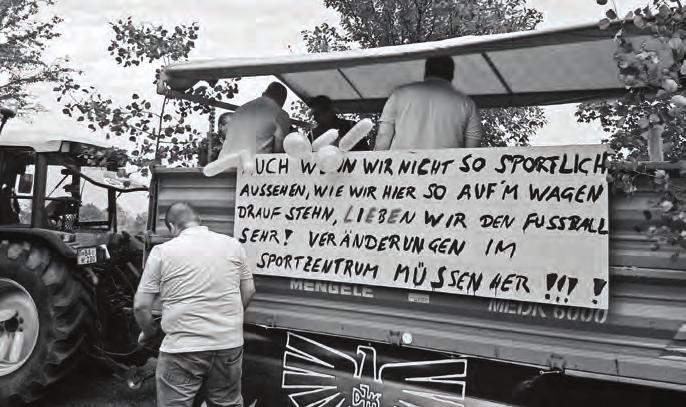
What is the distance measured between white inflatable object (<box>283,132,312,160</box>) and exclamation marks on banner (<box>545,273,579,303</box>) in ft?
5.15

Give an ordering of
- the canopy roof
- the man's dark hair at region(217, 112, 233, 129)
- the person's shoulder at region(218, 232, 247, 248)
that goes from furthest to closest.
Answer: the man's dark hair at region(217, 112, 233, 129) < the person's shoulder at region(218, 232, 247, 248) < the canopy roof

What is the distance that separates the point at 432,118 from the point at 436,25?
3.56m

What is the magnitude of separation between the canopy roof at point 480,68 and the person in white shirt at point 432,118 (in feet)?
0.72

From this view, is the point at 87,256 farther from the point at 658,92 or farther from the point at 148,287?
the point at 658,92

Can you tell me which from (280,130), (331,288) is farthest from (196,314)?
(280,130)

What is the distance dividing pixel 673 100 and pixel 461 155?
1.08 m

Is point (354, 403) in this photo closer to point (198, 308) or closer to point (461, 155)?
point (198, 308)

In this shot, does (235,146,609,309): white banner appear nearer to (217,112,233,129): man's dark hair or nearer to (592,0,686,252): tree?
(592,0,686,252): tree

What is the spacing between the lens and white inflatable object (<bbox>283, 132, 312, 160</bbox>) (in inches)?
143

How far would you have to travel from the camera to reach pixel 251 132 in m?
4.44

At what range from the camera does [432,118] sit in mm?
3781

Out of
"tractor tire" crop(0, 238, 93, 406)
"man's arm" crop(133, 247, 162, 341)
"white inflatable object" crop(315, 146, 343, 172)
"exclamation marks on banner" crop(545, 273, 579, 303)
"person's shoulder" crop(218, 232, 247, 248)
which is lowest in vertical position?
"tractor tire" crop(0, 238, 93, 406)

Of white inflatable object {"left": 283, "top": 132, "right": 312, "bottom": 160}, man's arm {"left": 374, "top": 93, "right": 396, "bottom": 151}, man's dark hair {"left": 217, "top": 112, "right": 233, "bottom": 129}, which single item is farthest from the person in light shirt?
man's arm {"left": 374, "top": 93, "right": 396, "bottom": 151}

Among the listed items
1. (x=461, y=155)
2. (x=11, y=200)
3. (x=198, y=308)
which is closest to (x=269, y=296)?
(x=198, y=308)
